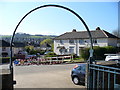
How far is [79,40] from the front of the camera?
37.8 m

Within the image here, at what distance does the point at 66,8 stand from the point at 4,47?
3631 centimetres

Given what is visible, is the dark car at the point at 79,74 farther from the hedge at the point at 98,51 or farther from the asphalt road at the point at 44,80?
the hedge at the point at 98,51

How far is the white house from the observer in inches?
1339

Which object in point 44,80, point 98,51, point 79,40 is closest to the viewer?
point 44,80

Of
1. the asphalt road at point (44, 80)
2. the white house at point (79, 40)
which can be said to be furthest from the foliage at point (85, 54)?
the asphalt road at point (44, 80)

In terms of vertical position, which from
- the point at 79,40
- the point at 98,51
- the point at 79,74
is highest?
the point at 79,40

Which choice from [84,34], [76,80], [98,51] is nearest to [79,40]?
[84,34]

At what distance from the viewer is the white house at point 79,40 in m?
34.0

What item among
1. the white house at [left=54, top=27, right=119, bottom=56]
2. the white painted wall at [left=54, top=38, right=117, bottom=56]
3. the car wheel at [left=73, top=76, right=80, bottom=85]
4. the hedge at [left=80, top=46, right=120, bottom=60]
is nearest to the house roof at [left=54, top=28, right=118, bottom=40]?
the white house at [left=54, top=27, right=119, bottom=56]

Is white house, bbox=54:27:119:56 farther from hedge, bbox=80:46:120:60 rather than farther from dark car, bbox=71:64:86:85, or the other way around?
dark car, bbox=71:64:86:85

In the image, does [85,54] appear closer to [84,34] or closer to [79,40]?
[79,40]

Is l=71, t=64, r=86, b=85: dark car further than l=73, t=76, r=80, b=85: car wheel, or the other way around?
l=73, t=76, r=80, b=85: car wheel

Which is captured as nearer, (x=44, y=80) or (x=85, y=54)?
(x=44, y=80)

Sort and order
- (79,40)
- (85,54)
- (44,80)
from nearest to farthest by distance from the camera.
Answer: (44,80), (85,54), (79,40)
